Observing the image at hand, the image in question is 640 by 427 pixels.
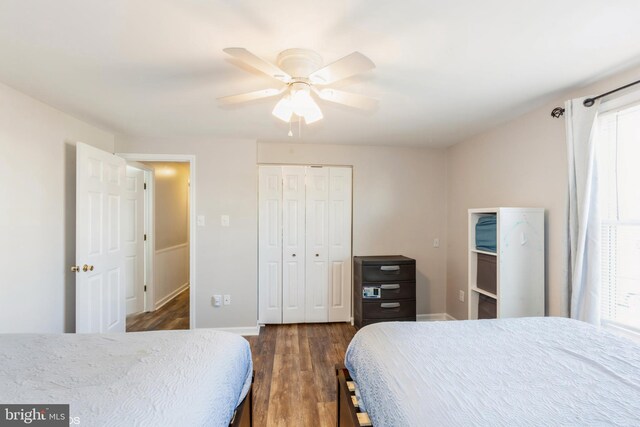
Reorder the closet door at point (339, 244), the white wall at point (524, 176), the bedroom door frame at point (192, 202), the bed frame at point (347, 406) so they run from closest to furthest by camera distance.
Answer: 1. the bed frame at point (347, 406)
2. the white wall at point (524, 176)
3. the bedroom door frame at point (192, 202)
4. the closet door at point (339, 244)

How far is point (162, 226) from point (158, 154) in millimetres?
1602

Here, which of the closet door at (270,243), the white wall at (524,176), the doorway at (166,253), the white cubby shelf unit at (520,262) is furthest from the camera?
the doorway at (166,253)

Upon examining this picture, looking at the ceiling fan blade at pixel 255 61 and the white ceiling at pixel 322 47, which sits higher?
the white ceiling at pixel 322 47

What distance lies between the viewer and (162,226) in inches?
172

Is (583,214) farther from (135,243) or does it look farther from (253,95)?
(135,243)

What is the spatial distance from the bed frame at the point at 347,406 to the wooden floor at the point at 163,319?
8.64ft

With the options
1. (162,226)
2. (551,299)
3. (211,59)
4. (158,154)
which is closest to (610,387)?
(551,299)

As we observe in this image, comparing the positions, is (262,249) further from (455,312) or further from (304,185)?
(455,312)

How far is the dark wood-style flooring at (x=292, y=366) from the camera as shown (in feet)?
6.37

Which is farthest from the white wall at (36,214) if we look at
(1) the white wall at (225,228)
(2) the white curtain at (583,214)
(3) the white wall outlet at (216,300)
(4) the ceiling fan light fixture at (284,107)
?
(2) the white curtain at (583,214)

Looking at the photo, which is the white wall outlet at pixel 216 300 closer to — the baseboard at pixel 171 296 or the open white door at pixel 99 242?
the open white door at pixel 99 242

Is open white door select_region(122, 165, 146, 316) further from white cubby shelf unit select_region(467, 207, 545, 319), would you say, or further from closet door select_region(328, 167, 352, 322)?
white cubby shelf unit select_region(467, 207, 545, 319)

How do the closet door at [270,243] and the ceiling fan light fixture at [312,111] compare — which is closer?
the ceiling fan light fixture at [312,111]

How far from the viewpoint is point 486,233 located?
8.07 ft
